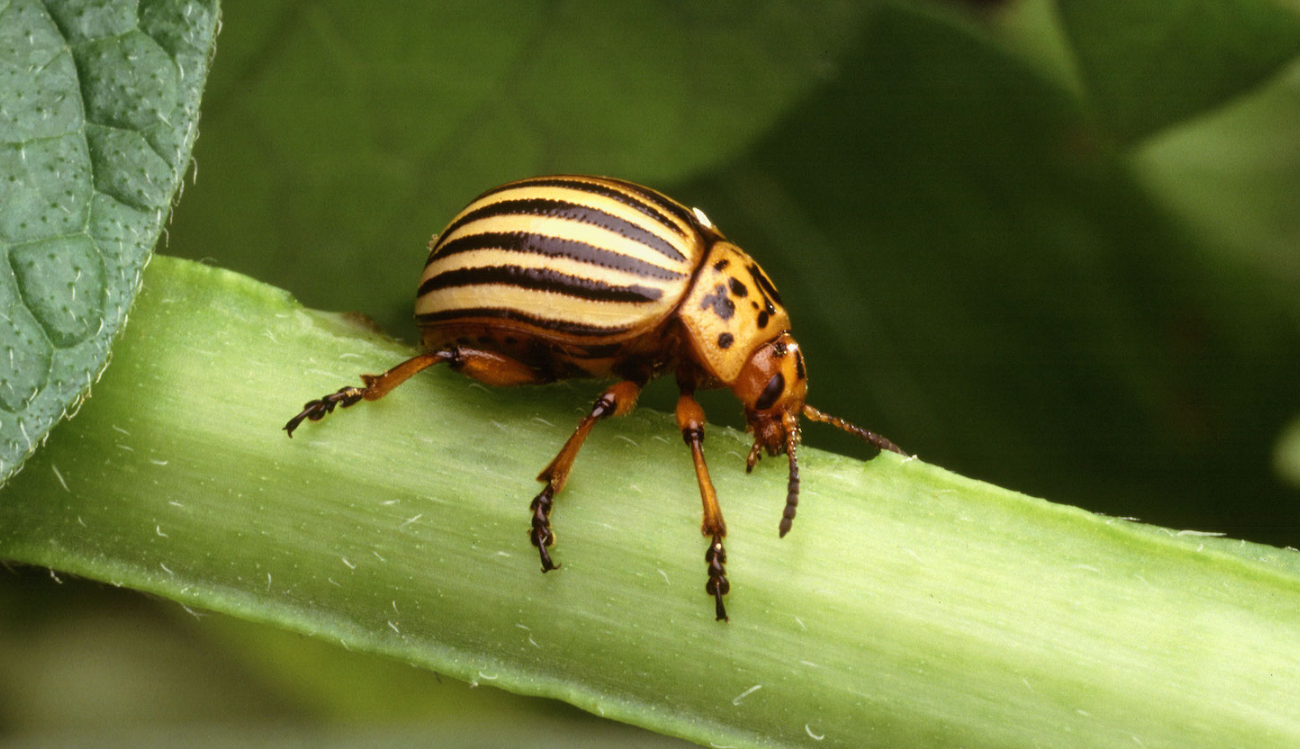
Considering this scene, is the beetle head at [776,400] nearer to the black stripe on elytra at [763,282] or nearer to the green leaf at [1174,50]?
the black stripe on elytra at [763,282]

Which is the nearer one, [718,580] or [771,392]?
[718,580]

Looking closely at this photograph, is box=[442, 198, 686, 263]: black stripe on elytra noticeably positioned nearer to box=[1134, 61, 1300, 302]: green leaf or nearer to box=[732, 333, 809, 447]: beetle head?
box=[732, 333, 809, 447]: beetle head

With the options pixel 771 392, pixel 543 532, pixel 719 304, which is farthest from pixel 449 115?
pixel 543 532

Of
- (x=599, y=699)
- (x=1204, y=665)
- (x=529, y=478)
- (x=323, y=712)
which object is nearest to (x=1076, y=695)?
(x=1204, y=665)

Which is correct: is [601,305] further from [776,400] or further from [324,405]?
[324,405]

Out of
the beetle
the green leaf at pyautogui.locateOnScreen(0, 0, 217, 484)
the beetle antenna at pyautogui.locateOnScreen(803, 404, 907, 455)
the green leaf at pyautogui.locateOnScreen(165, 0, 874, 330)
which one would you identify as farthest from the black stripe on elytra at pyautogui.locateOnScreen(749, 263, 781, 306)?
the green leaf at pyautogui.locateOnScreen(0, 0, 217, 484)

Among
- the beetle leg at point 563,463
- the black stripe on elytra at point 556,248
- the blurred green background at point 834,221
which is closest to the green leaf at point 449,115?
the blurred green background at point 834,221

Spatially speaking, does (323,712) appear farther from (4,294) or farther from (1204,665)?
(1204,665)
